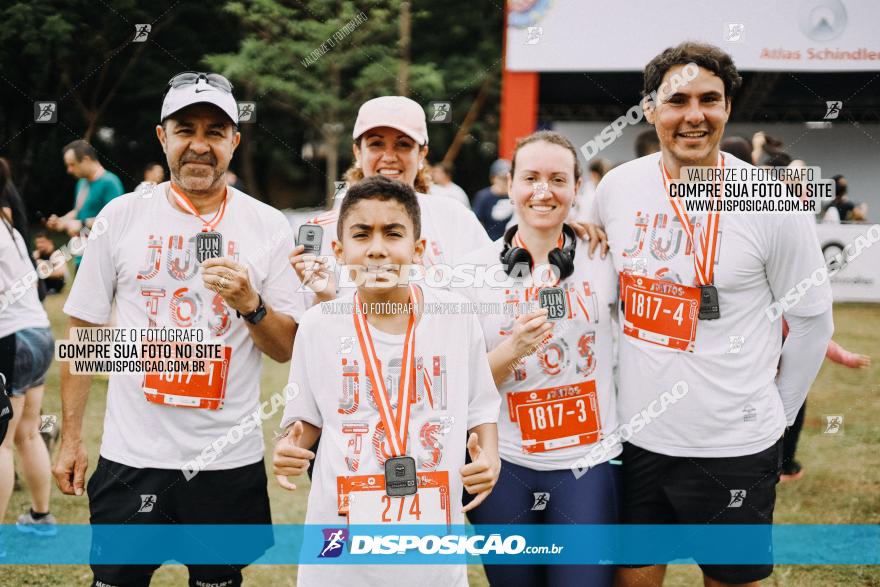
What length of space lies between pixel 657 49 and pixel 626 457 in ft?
24.8

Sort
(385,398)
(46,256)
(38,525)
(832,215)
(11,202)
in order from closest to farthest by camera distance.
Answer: (385,398) < (11,202) < (38,525) < (46,256) < (832,215)

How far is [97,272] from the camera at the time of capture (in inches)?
104

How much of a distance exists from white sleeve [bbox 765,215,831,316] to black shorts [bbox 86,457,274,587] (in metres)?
1.95

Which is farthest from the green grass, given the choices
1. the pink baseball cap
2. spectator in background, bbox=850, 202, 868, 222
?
spectator in background, bbox=850, 202, 868, 222

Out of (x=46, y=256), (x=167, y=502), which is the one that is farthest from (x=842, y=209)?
(x=167, y=502)

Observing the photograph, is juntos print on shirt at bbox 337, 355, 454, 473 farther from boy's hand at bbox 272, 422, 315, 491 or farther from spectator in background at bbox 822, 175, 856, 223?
spectator in background at bbox 822, 175, 856, 223

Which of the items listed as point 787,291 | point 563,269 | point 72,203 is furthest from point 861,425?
point 72,203

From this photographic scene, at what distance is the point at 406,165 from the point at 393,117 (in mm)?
195

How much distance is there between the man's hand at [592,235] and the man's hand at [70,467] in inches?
76.6

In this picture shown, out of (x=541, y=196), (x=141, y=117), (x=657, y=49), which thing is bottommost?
(x=541, y=196)

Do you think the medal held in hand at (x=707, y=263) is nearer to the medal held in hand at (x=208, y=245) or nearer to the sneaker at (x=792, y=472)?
the medal held in hand at (x=208, y=245)

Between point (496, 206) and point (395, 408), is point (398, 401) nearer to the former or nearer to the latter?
point (395, 408)

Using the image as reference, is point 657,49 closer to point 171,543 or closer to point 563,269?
point 563,269

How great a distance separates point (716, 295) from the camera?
2.56 m
